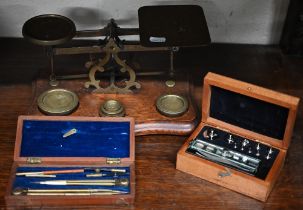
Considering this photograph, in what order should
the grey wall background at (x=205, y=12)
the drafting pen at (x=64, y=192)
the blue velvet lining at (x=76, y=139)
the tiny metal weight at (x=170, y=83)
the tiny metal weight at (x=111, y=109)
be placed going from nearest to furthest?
the drafting pen at (x=64, y=192) → the blue velvet lining at (x=76, y=139) → the tiny metal weight at (x=111, y=109) → the tiny metal weight at (x=170, y=83) → the grey wall background at (x=205, y=12)

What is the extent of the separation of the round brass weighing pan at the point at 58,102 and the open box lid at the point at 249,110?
41 centimetres

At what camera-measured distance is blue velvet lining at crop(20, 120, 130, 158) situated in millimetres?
1721

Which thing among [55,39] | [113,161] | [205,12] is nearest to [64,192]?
[113,161]

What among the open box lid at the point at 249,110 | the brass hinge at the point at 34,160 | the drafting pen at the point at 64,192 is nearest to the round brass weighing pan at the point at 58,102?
the brass hinge at the point at 34,160

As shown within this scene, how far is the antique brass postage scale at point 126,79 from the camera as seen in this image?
5.97 feet

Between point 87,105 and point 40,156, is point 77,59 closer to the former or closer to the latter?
point 87,105

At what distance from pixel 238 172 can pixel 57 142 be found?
519mm

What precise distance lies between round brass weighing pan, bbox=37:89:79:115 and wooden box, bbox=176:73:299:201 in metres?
0.38

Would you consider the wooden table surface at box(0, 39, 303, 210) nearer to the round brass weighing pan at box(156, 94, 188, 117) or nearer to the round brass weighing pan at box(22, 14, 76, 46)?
the round brass weighing pan at box(156, 94, 188, 117)

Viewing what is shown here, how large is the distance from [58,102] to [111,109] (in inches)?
6.8

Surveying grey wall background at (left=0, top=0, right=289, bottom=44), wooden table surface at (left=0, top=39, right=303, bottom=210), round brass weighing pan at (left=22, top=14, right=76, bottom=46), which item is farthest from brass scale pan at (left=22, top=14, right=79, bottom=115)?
grey wall background at (left=0, top=0, right=289, bottom=44)

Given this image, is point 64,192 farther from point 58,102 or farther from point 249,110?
point 249,110

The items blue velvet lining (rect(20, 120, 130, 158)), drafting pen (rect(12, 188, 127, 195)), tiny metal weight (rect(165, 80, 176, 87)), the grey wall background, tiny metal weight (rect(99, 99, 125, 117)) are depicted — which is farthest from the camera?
the grey wall background

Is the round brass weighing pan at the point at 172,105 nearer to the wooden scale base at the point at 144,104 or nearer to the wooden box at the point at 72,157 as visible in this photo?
the wooden scale base at the point at 144,104
